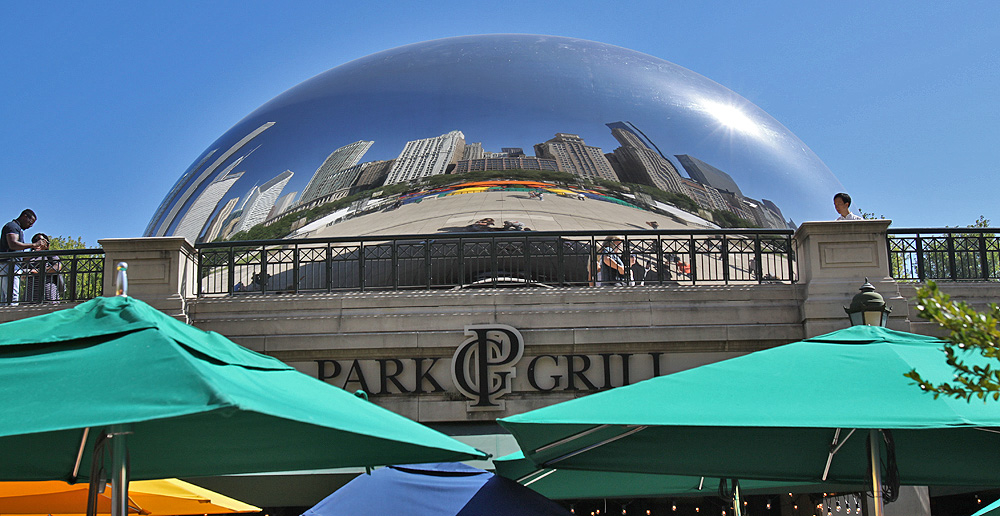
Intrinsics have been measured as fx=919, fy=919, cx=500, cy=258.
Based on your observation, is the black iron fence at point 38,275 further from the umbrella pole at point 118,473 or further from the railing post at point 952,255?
the railing post at point 952,255

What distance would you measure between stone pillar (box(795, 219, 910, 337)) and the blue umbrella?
6.30 metres

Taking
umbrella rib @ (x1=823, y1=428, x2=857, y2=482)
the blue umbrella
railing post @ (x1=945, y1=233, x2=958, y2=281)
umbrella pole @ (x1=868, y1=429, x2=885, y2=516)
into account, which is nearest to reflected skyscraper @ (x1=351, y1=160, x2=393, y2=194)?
railing post @ (x1=945, y1=233, x2=958, y2=281)

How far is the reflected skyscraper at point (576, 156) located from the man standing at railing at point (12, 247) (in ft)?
39.4

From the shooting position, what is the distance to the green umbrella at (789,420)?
495cm

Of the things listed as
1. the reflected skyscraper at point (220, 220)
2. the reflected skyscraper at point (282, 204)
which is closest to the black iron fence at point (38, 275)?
the reflected skyscraper at point (282, 204)

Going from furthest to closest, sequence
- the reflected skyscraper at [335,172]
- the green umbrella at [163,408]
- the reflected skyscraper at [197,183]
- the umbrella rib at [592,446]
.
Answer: the reflected skyscraper at [197,183]
the reflected skyscraper at [335,172]
the umbrella rib at [592,446]
the green umbrella at [163,408]

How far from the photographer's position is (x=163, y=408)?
3.55 m

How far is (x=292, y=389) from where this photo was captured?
4.62 m

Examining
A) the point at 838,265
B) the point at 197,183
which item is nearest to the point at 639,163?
the point at 838,265

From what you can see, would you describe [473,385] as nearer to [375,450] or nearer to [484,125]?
[375,450]

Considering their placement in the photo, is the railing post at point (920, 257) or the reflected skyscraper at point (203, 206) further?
the reflected skyscraper at point (203, 206)

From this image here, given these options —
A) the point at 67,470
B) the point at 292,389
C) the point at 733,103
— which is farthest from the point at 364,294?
the point at 733,103

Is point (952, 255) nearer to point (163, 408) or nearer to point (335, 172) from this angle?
point (163, 408)

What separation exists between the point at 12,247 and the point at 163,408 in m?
11.6
